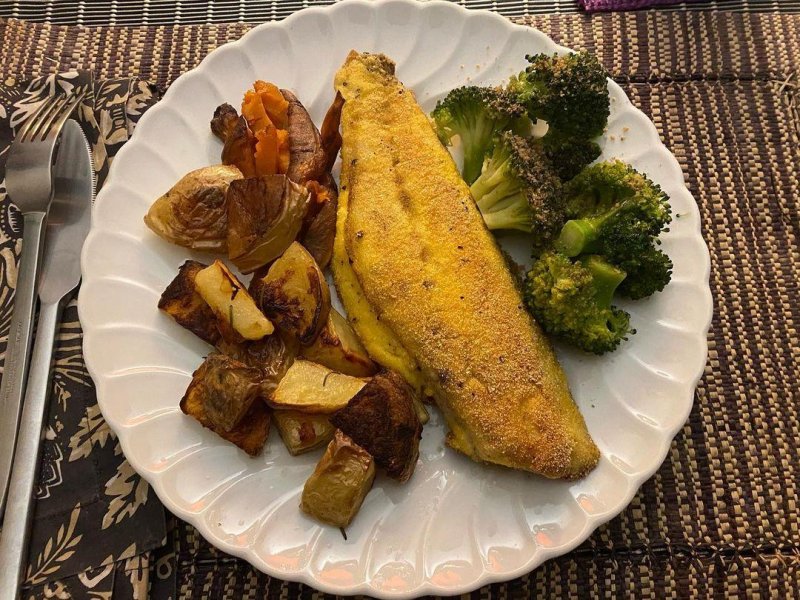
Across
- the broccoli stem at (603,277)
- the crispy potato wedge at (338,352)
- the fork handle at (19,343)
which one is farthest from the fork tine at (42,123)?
the broccoli stem at (603,277)

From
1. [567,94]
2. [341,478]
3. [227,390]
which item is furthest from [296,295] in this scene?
[567,94]

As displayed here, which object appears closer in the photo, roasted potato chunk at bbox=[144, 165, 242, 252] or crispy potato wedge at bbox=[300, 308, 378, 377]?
crispy potato wedge at bbox=[300, 308, 378, 377]

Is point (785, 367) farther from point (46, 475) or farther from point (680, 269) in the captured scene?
point (46, 475)

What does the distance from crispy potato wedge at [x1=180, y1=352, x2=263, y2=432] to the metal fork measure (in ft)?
2.13

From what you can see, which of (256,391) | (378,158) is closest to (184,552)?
(256,391)

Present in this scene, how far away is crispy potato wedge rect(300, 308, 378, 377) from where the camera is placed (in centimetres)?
188

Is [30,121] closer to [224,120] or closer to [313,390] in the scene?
[224,120]

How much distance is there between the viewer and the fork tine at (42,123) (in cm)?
226

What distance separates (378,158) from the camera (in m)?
2.06

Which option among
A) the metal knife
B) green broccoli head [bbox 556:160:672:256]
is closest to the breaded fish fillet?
green broccoli head [bbox 556:160:672:256]

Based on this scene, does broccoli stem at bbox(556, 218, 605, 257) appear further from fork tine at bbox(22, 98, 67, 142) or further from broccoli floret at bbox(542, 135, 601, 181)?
fork tine at bbox(22, 98, 67, 142)

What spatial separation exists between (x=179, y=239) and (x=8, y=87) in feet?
3.63

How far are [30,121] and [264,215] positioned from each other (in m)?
1.10

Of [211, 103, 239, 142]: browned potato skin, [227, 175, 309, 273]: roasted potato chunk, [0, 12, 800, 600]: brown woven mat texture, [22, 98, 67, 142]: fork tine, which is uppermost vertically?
[22, 98, 67, 142]: fork tine
